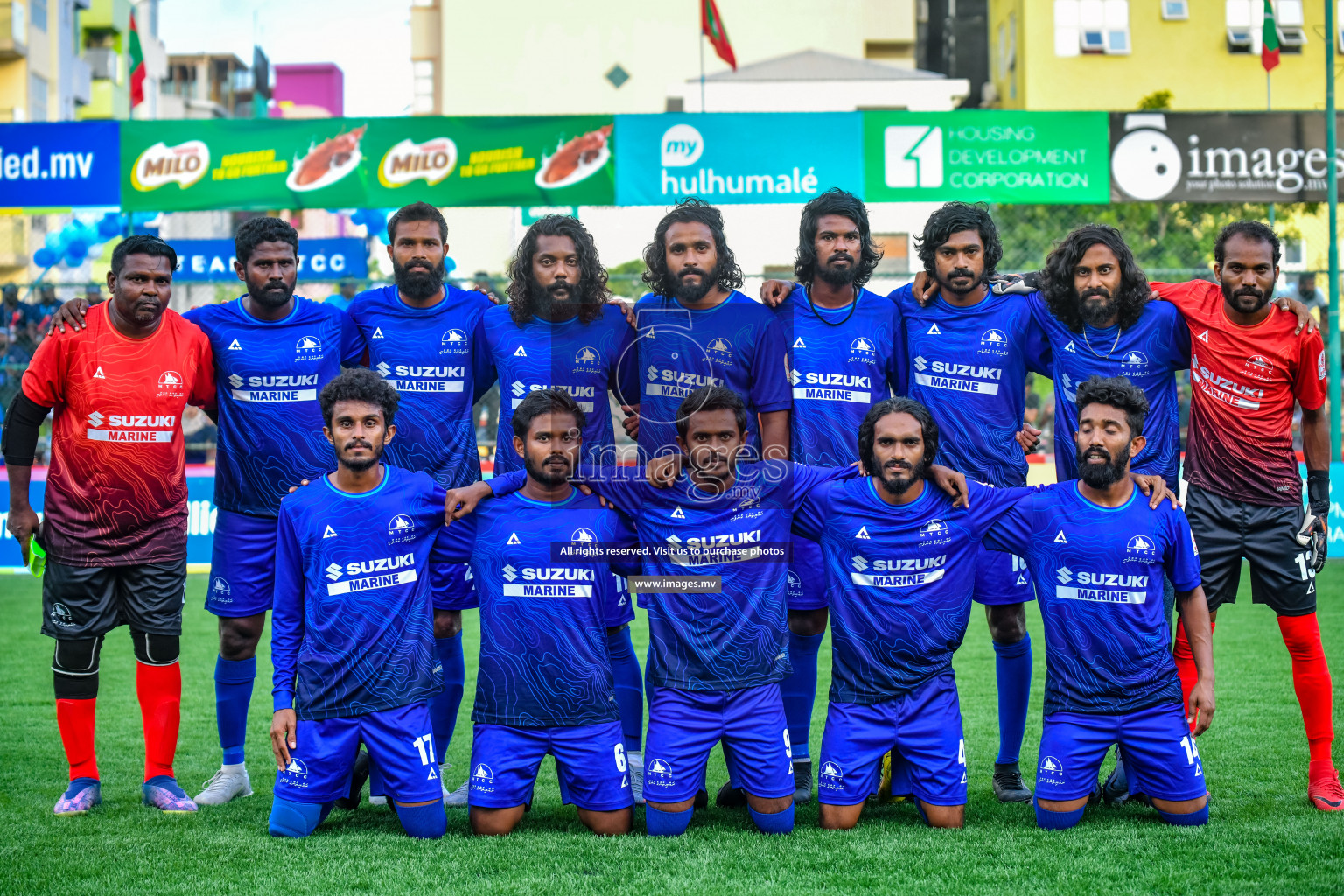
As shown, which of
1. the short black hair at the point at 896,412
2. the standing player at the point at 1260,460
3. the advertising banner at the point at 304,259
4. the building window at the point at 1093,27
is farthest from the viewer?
the building window at the point at 1093,27

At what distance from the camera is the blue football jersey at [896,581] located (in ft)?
15.1

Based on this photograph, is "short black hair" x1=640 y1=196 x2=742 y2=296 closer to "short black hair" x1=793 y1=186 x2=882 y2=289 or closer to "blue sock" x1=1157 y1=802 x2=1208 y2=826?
"short black hair" x1=793 y1=186 x2=882 y2=289

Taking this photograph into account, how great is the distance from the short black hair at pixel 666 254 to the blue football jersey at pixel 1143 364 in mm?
1342

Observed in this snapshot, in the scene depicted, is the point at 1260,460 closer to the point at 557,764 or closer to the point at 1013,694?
the point at 1013,694

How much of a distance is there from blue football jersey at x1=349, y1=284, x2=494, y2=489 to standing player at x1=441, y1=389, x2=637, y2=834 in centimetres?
63

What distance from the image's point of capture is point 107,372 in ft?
16.5

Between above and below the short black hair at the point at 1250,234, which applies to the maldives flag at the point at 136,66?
above

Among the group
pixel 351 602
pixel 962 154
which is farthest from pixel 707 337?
pixel 962 154

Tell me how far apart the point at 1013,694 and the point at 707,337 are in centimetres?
191

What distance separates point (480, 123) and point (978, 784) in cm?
858

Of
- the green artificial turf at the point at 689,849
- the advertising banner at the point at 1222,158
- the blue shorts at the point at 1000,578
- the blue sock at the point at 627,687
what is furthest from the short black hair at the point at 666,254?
the advertising banner at the point at 1222,158

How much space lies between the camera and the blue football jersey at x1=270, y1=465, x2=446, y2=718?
4.52 meters

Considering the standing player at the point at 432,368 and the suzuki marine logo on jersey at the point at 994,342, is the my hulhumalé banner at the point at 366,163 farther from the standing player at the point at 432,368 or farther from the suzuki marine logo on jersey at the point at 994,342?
the suzuki marine logo on jersey at the point at 994,342

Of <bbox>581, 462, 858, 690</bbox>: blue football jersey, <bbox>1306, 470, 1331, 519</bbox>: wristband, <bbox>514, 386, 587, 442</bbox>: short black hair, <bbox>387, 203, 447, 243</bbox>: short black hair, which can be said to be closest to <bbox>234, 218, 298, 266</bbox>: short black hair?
<bbox>387, 203, 447, 243</bbox>: short black hair
